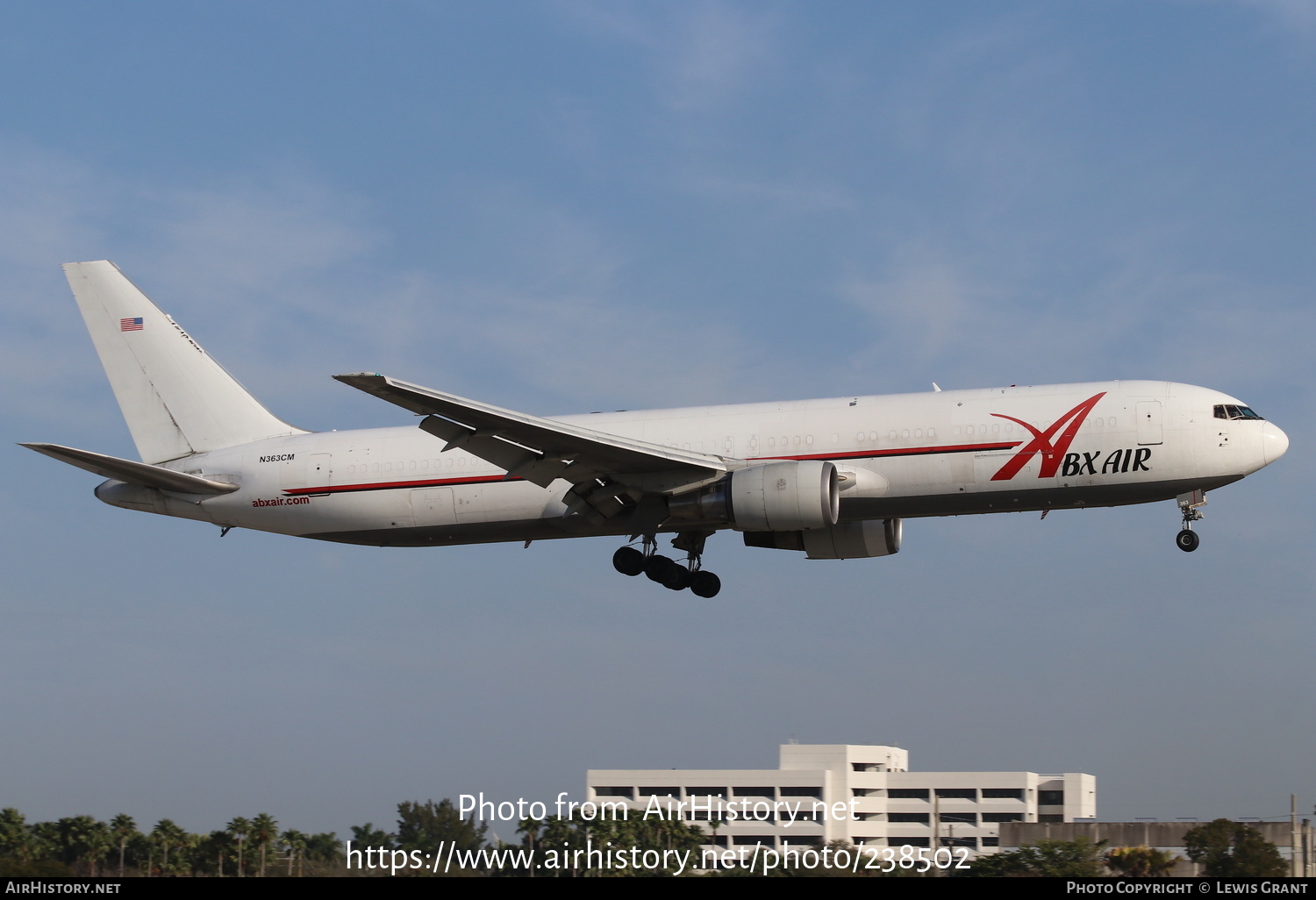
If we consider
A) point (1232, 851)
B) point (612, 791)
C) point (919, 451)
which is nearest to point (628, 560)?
point (919, 451)

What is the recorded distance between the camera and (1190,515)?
31297 mm

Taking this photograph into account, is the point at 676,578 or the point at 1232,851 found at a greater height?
the point at 676,578

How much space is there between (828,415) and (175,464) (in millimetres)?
18516

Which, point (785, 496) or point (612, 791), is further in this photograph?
point (612, 791)

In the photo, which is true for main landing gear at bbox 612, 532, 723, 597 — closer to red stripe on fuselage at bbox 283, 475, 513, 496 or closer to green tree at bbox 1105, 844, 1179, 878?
red stripe on fuselage at bbox 283, 475, 513, 496

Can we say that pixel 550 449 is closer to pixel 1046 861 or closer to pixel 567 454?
pixel 567 454

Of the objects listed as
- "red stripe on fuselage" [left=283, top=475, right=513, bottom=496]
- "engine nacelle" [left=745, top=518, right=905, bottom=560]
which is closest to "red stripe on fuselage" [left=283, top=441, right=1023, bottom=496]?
"red stripe on fuselage" [left=283, top=475, right=513, bottom=496]

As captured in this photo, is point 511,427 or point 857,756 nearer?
point 511,427

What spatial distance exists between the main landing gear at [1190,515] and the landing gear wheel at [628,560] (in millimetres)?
13547

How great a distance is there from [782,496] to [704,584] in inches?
253
